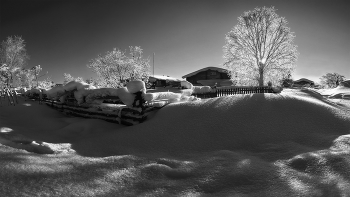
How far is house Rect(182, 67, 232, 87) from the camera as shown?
105 feet

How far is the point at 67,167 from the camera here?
7.16ft

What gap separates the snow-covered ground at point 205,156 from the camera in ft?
6.00

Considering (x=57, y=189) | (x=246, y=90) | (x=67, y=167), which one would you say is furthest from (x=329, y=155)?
(x=246, y=90)

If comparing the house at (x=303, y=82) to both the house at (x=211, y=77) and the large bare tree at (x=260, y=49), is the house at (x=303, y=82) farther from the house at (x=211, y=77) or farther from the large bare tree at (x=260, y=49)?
the large bare tree at (x=260, y=49)

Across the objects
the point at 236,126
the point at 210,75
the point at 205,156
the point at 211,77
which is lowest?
the point at 205,156

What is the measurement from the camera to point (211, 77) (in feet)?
109

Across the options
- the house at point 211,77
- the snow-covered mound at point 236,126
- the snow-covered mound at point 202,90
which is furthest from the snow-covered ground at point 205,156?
the house at point 211,77

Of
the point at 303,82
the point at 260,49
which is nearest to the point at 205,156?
the point at 260,49

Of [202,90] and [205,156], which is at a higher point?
[202,90]

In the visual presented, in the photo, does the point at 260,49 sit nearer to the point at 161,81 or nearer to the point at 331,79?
the point at 161,81

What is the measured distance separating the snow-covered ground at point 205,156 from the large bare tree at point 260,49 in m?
18.6

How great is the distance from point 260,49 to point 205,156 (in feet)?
70.8

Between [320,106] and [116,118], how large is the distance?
4.95 metres

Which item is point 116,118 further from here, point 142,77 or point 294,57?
point 142,77
